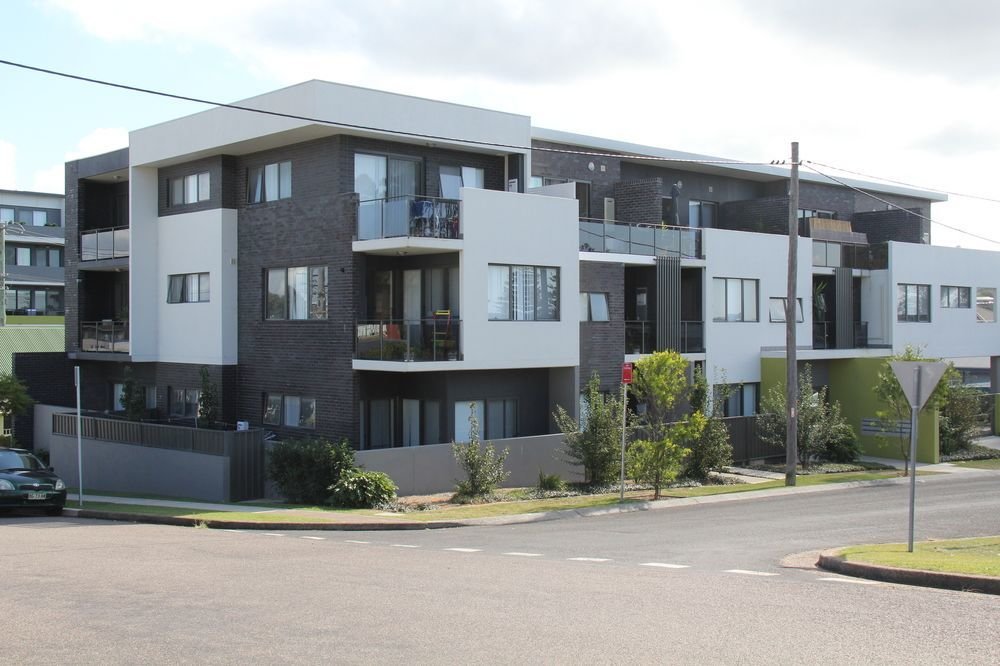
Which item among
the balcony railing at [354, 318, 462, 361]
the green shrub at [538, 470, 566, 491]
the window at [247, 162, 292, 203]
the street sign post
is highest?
the window at [247, 162, 292, 203]

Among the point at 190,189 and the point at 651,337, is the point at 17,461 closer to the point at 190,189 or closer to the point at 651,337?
the point at 190,189

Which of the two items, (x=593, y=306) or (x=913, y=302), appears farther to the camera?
(x=913, y=302)

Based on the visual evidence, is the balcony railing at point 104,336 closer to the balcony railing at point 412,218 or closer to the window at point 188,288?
the window at point 188,288

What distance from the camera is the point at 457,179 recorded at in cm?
2894

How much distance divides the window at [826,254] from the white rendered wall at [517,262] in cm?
1294

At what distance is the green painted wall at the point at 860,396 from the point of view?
110ft

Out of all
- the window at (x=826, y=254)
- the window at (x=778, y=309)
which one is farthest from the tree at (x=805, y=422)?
the window at (x=826, y=254)

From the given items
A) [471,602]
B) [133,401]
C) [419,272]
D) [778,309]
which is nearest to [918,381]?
[471,602]

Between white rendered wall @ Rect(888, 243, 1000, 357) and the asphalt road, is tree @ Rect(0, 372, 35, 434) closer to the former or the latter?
the asphalt road

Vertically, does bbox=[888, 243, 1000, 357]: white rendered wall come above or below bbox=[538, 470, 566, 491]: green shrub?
above

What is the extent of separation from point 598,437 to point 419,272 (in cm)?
643

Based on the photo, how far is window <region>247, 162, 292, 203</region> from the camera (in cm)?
2878

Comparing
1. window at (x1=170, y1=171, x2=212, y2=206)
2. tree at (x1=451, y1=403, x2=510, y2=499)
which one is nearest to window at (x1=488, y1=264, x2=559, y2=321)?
tree at (x1=451, y1=403, x2=510, y2=499)

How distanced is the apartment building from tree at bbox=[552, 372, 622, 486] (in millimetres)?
2515
